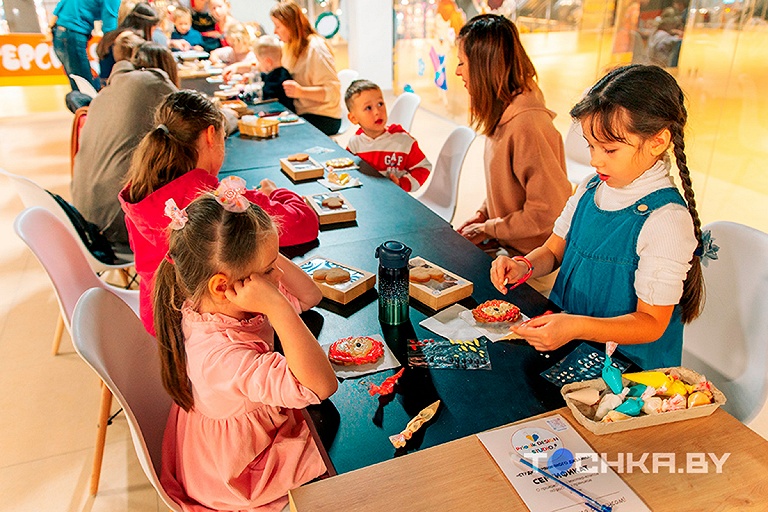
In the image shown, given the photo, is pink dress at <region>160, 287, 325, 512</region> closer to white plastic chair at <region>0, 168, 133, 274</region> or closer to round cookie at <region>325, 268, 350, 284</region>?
round cookie at <region>325, 268, 350, 284</region>

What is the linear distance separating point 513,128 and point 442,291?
94 centimetres

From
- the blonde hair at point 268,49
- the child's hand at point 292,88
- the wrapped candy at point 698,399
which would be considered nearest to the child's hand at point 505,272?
the wrapped candy at point 698,399

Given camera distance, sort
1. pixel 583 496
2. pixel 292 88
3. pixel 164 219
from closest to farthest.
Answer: pixel 583 496, pixel 164 219, pixel 292 88

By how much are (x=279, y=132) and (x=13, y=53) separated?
7.72 meters

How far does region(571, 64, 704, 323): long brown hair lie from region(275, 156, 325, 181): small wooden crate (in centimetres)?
141

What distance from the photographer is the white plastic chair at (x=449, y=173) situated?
296 cm

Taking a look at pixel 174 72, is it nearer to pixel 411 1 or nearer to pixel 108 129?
pixel 108 129

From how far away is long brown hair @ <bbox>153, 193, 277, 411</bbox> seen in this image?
3.88 ft

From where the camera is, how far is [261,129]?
3.21 metres

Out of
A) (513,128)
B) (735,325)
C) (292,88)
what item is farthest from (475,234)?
(292,88)

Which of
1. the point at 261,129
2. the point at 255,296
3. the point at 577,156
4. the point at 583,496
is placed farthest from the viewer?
the point at 577,156

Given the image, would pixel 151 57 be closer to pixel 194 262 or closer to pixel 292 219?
pixel 292 219

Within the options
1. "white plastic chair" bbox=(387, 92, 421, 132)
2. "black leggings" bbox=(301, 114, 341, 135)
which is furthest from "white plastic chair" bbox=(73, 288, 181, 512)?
"black leggings" bbox=(301, 114, 341, 135)

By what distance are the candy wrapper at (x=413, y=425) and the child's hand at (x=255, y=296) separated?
35 cm
